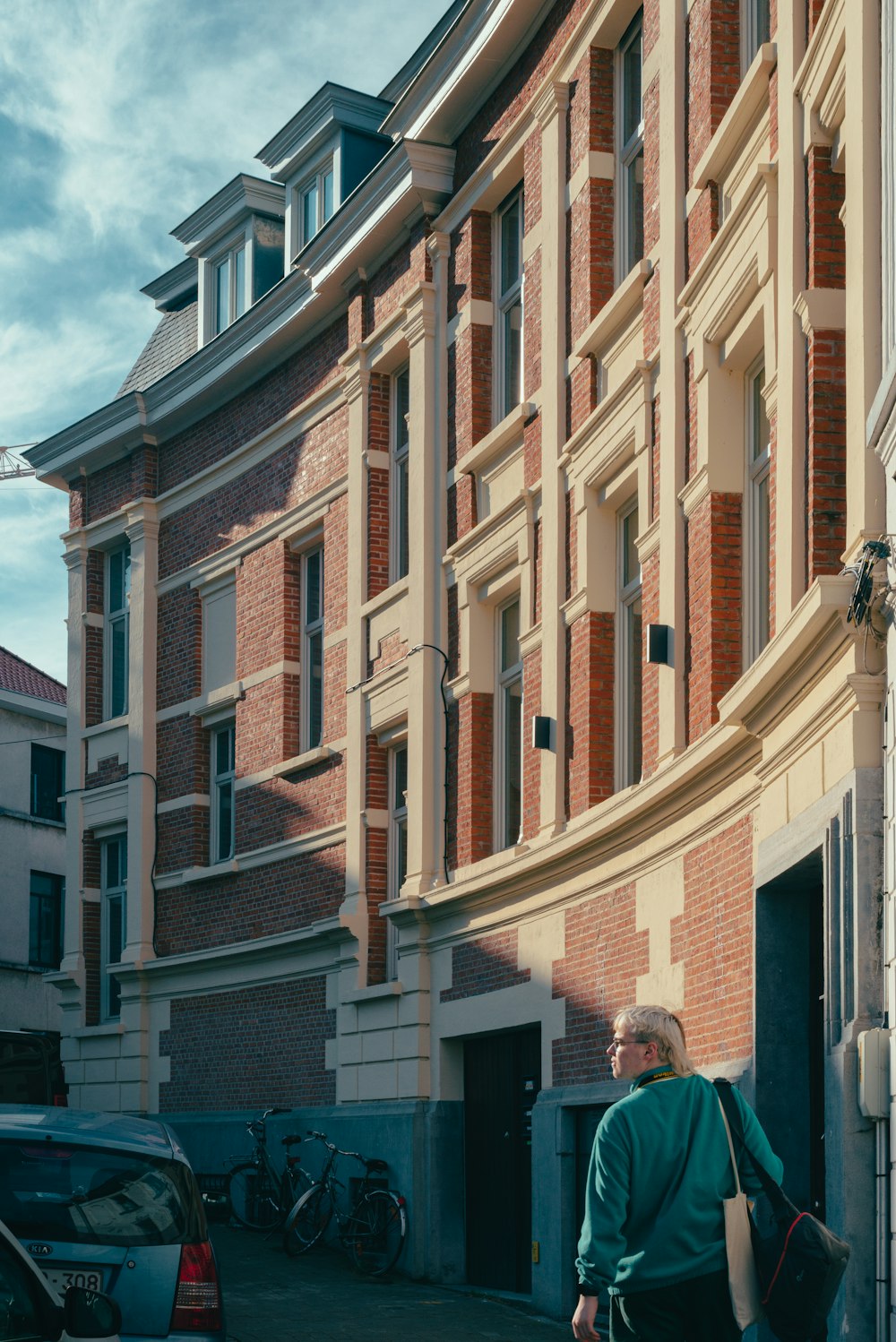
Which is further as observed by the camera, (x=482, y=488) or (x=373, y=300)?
(x=373, y=300)

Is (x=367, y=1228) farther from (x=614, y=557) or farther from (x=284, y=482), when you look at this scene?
(x=284, y=482)

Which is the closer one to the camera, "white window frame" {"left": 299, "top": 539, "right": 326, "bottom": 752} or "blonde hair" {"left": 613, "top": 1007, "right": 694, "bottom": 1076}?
"blonde hair" {"left": 613, "top": 1007, "right": 694, "bottom": 1076}

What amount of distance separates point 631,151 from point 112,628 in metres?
13.1

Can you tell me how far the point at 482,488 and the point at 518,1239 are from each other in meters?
6.53

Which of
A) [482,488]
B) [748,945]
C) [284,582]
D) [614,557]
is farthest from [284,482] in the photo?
[748,945]

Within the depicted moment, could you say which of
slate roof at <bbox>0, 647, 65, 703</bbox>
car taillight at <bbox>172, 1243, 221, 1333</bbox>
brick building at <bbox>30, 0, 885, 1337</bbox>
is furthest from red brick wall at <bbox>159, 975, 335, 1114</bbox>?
slate roof at <bbox>0, 647, 65, 703</bbox>

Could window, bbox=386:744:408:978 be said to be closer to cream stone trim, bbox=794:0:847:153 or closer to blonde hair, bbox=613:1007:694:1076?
cream stone trim, bbox=794:0:847:153

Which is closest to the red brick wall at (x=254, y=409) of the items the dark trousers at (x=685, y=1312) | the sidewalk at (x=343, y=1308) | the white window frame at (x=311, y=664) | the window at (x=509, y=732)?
the white window frame at (x=311, y=664)

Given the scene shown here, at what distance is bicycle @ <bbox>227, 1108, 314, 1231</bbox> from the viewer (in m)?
19.5

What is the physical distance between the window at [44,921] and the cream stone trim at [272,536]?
14.9 m

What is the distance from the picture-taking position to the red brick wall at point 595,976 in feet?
44.6

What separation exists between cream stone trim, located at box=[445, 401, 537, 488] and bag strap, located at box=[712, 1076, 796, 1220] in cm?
1048

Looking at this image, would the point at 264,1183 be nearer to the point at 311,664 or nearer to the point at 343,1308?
the point at 343,1308

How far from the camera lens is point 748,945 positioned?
36.3ft
